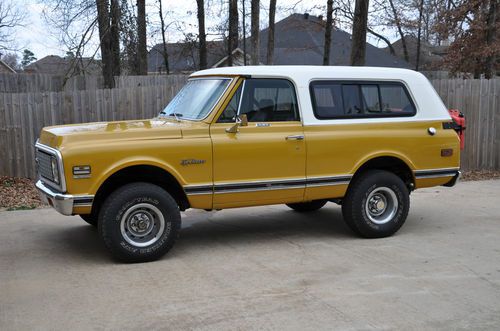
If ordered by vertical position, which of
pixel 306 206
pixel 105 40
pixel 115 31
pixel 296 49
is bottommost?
pixel 306 206

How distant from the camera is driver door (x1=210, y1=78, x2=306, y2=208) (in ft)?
20.3

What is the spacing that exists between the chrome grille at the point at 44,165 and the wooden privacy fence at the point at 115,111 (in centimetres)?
438

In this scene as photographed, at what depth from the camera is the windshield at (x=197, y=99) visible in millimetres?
6410

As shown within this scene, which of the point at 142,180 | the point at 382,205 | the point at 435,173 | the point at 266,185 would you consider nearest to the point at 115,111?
the point at 142,180

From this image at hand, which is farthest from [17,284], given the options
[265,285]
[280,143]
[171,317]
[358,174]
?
[358,174]

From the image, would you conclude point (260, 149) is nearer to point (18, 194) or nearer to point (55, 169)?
point (55, 169)

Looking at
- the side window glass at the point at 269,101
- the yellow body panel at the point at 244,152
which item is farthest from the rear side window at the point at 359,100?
the side window glass at the point at 269,101

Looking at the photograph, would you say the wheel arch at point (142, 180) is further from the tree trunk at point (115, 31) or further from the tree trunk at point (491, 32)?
the tree trunk at point (491, 32)

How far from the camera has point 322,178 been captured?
21.8 feet

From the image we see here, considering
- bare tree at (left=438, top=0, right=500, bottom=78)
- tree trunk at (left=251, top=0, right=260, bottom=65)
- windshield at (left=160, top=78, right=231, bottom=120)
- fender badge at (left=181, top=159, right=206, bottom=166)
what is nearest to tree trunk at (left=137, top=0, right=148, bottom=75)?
tree trunk at (left=251, top=0, right=260, bottom=65)

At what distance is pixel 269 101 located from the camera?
21.5 feet

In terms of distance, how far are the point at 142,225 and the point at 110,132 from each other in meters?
1.01

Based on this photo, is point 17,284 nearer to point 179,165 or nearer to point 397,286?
point 179,165

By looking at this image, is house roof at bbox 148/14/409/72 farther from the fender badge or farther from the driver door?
the fender badge
